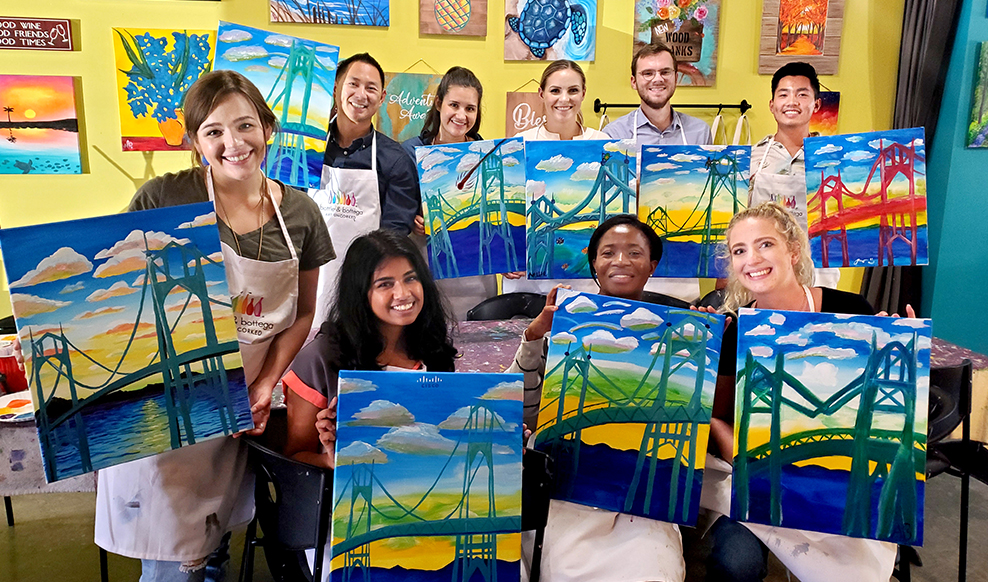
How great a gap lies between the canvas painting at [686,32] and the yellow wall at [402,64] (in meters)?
0.06

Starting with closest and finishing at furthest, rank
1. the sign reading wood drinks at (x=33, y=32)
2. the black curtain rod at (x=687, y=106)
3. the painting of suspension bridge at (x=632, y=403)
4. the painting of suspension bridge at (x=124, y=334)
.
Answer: the painting of suspension bridge at (x=124, y=334)
the painting of suspension bridge at (x=632, y=403)
the sign reading wood drinks at (x=33, y=32)
the black curtain rod at (x=687, y=106)

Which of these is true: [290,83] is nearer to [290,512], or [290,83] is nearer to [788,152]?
[290,512]

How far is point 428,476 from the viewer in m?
1.29

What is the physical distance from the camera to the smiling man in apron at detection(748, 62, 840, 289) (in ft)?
8.72

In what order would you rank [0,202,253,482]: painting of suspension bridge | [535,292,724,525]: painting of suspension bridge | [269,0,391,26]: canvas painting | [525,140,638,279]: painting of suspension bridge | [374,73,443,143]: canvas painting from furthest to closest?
[374,73,443,143]: canvas painting
[269,0,391,26]: canvas painting
[525,140,638,279]: painting of suspension bridge
[535,292,724,525]: painting of suspension bridge
[0,202,253,482]: painting of suspension bridge

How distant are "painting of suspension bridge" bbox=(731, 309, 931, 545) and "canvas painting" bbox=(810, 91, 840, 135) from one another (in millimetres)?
3215

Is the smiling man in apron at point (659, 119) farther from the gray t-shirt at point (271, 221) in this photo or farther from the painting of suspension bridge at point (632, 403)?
the gray t-shirt at point (271, 221)

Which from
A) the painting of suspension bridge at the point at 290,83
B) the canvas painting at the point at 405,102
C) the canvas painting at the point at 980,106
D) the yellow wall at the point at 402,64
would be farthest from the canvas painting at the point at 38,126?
the canvas painting at the point at 980,106

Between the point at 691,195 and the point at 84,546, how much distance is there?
2.49 meters

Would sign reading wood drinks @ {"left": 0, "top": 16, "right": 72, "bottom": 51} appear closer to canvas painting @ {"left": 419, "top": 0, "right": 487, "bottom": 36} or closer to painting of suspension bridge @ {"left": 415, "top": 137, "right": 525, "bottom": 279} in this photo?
canvas painting @ {"left": 419, "top": 0, "right": 487, "bottom": 36}

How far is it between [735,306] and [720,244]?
523mm

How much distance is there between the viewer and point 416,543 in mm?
1286

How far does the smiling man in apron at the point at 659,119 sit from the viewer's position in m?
2.90

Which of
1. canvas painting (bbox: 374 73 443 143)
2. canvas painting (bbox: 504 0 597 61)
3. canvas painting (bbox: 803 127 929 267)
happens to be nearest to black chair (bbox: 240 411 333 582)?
canvas painting (bbox: 803 127 929 267)
